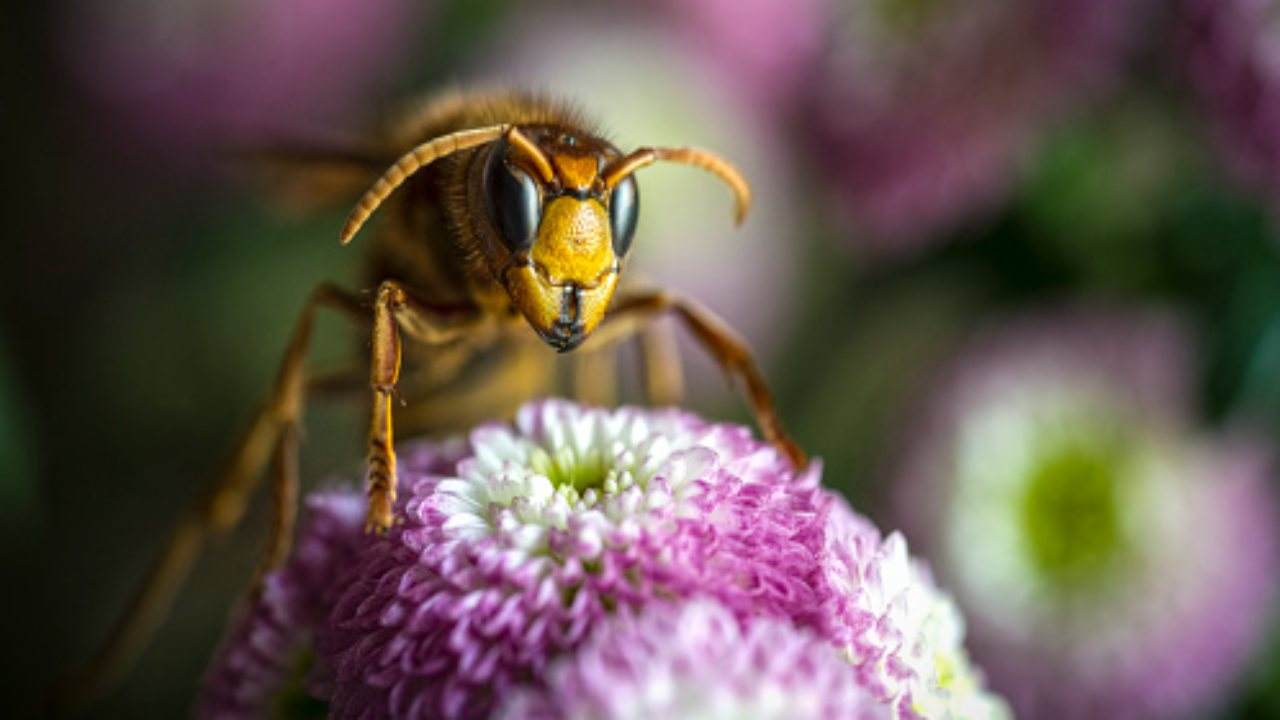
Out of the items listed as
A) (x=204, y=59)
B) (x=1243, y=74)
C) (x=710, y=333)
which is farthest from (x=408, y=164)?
(x=204, y=59)

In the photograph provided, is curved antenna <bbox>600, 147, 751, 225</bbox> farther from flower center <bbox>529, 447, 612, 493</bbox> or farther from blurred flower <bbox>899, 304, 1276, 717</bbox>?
blurred flower <bbox>899, 304, 1276, 717</bbox>

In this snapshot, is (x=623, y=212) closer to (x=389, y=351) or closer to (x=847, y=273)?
(x=389, y=351)

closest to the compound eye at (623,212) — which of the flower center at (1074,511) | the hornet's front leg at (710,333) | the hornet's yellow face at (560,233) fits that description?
the hornet's yellow face at (560,233)

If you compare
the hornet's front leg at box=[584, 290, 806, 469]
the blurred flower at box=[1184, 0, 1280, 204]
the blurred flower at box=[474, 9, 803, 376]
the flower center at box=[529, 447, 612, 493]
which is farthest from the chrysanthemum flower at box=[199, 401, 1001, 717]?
the blurred flower at box=[474, 9, 803, 376]

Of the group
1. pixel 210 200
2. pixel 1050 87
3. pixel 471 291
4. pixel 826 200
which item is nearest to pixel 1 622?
pixel 210 200

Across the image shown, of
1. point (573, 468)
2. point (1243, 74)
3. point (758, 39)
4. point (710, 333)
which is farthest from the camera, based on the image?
point (758, 39)

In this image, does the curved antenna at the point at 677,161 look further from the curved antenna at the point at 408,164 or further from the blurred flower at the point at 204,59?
the blurred flower at the point at 204,59
